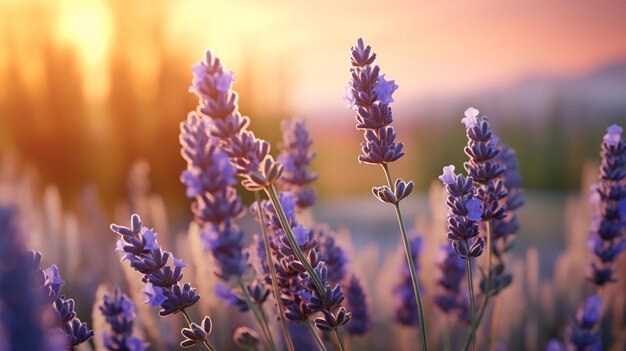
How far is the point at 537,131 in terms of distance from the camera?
39.0ft

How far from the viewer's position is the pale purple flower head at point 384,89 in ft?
4.87

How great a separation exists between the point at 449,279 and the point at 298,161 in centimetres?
67

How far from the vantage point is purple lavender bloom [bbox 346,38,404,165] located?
58.5 inches

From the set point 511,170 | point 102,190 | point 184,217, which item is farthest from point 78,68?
point 511,170

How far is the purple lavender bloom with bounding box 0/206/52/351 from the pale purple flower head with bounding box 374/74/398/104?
89 cm

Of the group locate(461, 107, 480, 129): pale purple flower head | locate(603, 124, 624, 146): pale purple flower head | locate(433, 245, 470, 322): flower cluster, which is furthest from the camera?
locate(433, 245, 470, 322): flower cluster

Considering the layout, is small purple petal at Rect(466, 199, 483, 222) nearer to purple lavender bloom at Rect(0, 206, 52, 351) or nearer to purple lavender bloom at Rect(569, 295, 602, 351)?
purple lavender bloom at Rect(569, 295, 602, 351)

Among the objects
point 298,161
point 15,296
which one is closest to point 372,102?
point 298,161

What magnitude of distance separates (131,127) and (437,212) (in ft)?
26.0

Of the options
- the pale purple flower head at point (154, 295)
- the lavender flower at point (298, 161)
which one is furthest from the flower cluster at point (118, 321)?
the lavender flower at point (298, 161)

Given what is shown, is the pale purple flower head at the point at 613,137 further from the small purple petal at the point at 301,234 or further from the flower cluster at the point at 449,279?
the small purple petal at the point at 301,234

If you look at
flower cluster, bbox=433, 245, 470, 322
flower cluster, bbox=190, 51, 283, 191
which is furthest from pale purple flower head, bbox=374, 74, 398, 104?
flower cluster, bbox=433, 245, 470, 322

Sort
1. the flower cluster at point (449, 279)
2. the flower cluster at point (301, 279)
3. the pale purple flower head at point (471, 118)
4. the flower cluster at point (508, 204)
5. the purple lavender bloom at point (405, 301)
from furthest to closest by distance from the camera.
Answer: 1. the purple lavender bloom at point (405, 301)
2. the flower cluster at point (449, 279)
3. the flower cluster at point (508, 204)
4. the pale purple flower head at point (471, 118)
5. the flower cluster at point (301, 279)

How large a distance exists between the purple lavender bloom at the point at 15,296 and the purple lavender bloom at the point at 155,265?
0.52m
